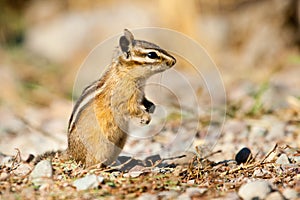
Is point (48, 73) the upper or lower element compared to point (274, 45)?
upper

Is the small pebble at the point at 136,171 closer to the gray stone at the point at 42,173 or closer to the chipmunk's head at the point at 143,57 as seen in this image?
the gray stone at the point at 42,173

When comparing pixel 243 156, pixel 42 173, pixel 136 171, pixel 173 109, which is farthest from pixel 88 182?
pixel 173 109

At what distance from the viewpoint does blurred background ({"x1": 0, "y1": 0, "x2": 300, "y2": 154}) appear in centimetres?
641

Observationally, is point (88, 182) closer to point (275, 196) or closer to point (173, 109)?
point (275, 196)

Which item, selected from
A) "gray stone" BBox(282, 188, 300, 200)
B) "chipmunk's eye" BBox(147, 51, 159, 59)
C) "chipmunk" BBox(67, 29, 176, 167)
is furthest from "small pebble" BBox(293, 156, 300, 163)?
"chipmunk's eye" BBox(147, 51, 159, 59)

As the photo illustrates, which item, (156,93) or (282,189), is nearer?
(282,189)

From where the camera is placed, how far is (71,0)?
1260 centimetres

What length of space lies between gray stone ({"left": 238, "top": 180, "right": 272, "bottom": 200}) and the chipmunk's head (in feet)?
3.28

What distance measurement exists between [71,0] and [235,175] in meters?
9.50

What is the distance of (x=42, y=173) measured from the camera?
3.48 metres

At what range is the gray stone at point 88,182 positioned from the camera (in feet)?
11.0

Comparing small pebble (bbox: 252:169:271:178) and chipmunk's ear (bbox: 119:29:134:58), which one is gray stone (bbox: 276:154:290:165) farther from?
chipmunk's ear (bbox: 119:29:134:58)

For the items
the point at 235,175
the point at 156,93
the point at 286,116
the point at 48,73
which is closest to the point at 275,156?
the point at 235,175

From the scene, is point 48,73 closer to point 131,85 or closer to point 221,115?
point 221,115
